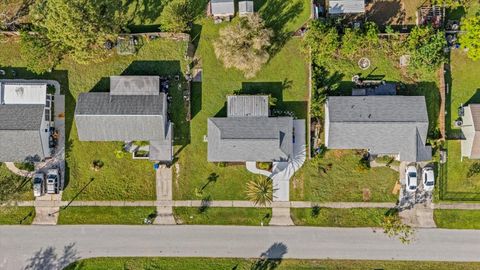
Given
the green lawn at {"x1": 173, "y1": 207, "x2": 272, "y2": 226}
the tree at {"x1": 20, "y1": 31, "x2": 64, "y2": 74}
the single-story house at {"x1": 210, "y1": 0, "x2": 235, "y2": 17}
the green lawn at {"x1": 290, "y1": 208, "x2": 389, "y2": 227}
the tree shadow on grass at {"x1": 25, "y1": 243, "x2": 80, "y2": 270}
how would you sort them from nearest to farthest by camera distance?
1. the tree at {"x1": 20, "y1": 31, "x2": 64, "y2": 74}
2. the single-story house at {"x1": 210, "y1": 0, "x2": 235, "y2": 17}
3. the green lawn at {"x1": 290, "y1": 208, "x2": 389, "y2": 227}
4. the green lawn at {"x1": 173, "y1": 207, "x2": 272, "y2": 226}
5. the tree shadow on grass at {"x1": 25, "y1": 243, "x2": 80, "y2": 270}

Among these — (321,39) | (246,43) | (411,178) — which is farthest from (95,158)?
(411,178)

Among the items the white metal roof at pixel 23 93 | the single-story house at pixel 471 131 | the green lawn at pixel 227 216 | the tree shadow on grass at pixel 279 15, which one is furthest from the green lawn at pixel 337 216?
the white metal roof at pixel 23 93

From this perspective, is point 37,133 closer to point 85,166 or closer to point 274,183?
point 85,166

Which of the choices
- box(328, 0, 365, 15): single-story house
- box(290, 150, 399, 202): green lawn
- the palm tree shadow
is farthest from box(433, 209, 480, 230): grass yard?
box(328, 0, 365, 15): single-story house

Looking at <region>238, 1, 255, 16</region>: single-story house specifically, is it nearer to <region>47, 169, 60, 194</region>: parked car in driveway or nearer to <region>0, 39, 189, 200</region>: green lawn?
<region>0, 39, 189, 200</region>: green lawn

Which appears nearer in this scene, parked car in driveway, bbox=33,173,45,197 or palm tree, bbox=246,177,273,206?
palm tree, bbox=246,177,273,206

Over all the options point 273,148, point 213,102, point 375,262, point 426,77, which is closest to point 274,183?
point 273,148

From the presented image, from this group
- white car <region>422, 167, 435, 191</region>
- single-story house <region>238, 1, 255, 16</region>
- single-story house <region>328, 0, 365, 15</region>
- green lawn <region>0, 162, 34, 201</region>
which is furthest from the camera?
green lawn <region>0, 162, 34, 201</region>
